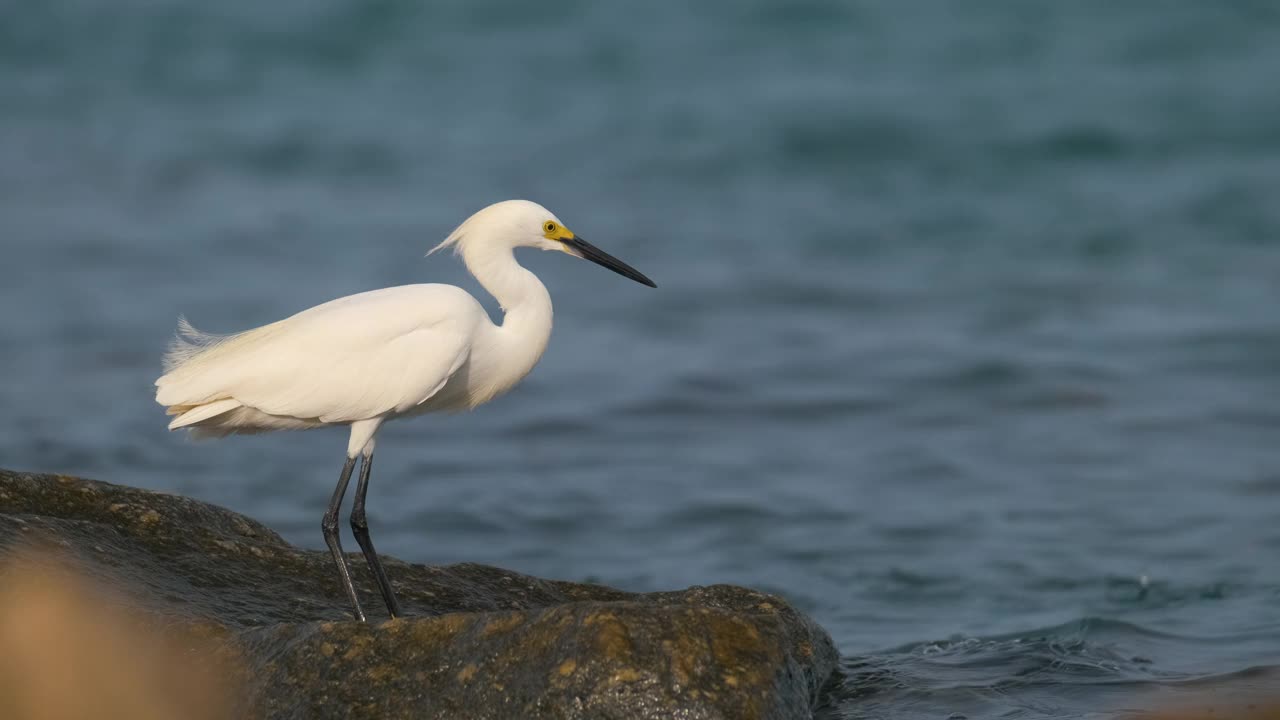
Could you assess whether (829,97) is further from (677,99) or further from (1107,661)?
(1107,661)

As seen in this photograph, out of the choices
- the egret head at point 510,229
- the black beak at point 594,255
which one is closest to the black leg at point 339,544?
the egret head at point 510,229

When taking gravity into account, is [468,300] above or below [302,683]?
above

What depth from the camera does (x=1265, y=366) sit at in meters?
12.0

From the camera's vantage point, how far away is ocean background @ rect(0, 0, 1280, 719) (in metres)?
8.52

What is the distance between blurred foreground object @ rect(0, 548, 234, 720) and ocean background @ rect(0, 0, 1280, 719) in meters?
2.55

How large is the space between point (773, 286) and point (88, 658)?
1130cm

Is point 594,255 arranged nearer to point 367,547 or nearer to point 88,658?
point 367,547

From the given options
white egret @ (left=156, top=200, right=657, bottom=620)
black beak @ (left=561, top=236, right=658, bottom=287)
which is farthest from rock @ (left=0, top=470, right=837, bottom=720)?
black beak @ (left=561, top=236, right=658, bottom=287)

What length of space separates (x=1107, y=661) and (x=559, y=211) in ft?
37.0

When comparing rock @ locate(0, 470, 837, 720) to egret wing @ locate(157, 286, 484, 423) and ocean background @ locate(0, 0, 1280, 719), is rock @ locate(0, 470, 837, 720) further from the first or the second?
ocean background @ locate(0, 0, 1280, 719)

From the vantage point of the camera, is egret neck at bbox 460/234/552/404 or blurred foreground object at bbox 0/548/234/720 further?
egret neck at bbox 460/234/552/404

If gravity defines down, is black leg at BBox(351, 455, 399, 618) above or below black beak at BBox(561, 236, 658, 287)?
below

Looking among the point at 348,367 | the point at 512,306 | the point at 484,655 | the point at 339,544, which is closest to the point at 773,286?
the point at 512,306

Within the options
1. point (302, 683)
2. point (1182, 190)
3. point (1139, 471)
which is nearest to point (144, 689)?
point (302, 683)
